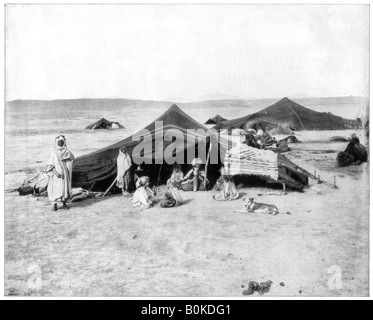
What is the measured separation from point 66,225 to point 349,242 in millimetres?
5274

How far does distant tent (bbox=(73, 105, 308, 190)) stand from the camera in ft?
28.1

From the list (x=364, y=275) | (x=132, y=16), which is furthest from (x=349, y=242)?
(x=132, y=16)

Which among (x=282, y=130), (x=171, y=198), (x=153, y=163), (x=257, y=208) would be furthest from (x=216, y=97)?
(x=257, y=208)

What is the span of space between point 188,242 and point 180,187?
41.9 inches

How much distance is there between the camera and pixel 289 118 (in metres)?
8.77

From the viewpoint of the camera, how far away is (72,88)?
8516 mm

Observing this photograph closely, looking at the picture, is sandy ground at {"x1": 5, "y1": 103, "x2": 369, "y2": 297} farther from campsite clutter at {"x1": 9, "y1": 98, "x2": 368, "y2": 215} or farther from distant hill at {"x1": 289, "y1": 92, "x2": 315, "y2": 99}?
distant hill at {"x1": 289, "y1": 92, "x2": 315, "y2": 99}

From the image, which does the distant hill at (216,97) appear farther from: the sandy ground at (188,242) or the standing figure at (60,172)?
the standing figure at (60,172)

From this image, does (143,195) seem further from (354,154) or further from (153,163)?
(354,154)

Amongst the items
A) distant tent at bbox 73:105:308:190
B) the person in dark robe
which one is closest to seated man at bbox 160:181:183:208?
distant tent at bbox 73:105:308:190

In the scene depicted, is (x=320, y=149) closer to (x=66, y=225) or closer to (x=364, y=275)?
(x=364, y=275)

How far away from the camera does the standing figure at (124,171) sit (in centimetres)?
857

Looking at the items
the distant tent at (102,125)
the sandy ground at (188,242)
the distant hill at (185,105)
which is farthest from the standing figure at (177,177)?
the distant tent at (102,125)

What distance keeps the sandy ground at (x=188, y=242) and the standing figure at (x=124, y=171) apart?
0.78 feet
